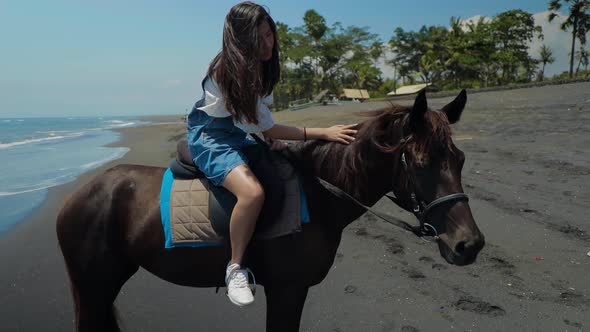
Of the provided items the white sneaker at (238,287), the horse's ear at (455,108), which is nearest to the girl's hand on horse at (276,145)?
the white sneaker at (238,287)

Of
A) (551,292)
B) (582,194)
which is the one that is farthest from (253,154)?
(582,194)

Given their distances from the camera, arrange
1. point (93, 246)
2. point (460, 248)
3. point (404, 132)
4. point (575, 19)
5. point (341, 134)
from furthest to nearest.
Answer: point (575, 19) < point (93, 246) < point (341, 134) < point (404, 132) < point (460, 248)

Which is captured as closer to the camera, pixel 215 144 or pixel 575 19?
pixel 215 144

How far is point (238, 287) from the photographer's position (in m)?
1.95

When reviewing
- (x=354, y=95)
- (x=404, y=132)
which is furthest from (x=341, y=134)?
(x=354, y=95)

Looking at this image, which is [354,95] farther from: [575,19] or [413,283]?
[413,283]

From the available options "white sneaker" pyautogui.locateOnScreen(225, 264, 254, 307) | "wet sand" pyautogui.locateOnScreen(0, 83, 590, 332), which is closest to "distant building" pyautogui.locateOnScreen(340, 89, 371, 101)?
"wet sand" pyautogui.locateOnScreen(0, 83, 590, 332)

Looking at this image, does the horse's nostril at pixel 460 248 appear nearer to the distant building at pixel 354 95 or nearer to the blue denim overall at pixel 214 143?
the blue denim overall at pixel 214 143

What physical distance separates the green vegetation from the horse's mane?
148ft

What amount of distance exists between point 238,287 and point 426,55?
52286 mm

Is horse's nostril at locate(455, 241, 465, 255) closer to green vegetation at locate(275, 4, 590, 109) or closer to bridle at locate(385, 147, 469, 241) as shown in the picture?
bridle at locate(385, 147, 469, 241)

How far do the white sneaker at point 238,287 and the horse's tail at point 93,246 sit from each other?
2.86 ft

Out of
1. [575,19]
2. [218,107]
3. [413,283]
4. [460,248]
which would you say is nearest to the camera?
[460,248]

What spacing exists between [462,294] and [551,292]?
2.64 ft
